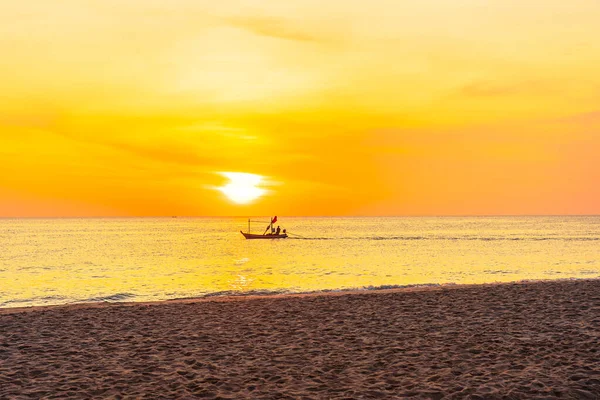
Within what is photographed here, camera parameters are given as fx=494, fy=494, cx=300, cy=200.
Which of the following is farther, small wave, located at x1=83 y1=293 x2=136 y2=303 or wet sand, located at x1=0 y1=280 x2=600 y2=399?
small wave, located at x1=83 y1=293 x2=136 y2=303

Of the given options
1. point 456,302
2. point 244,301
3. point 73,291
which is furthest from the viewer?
point 73,291

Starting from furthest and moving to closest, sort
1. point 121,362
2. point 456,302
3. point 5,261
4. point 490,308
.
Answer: point 5,261
point 456,302
point 490,308
point 121,362

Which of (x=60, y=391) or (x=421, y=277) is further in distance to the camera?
(x=421, y=277)

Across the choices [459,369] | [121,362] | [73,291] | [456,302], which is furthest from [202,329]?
[73,291]

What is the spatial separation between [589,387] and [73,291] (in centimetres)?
2955

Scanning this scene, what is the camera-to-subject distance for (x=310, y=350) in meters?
11.5

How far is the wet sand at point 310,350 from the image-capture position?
876cm

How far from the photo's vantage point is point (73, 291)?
30.9m

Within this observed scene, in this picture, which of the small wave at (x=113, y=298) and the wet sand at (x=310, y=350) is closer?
the wet sand at (x=310, y=350)

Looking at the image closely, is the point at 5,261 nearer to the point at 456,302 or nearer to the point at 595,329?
the point at 456,302

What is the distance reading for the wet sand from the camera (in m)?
8.76

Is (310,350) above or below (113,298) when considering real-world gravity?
above

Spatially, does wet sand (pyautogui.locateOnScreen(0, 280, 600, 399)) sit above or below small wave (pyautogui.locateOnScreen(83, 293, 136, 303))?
above

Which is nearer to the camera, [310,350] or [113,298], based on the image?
[310,350]
